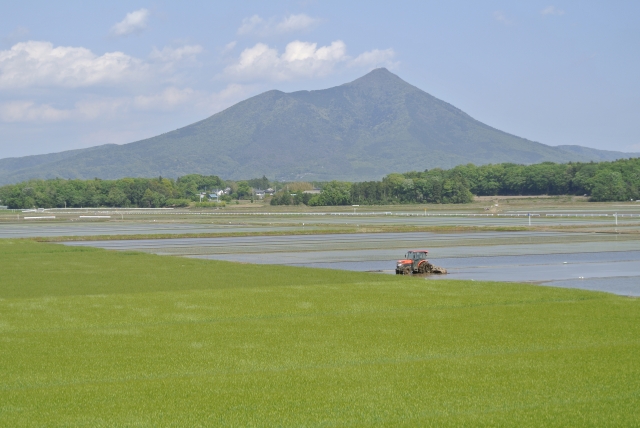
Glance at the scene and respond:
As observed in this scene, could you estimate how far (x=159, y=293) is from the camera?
93.1ft

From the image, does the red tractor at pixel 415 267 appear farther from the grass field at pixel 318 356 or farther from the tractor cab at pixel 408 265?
the grass field at pixel 318 356

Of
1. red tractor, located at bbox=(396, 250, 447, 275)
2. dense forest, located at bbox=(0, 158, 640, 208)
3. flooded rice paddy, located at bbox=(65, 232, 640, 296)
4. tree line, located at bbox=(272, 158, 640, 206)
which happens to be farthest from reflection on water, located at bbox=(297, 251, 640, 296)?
tree line, located at bbox=(272, 158, 640, 206)

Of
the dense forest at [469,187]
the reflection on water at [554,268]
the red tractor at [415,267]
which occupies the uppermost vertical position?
the dense forest at [469,187]

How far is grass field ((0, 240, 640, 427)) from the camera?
12.6m

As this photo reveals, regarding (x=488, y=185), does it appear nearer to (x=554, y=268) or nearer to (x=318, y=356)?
(x=554, y=268)

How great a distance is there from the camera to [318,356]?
16.9m

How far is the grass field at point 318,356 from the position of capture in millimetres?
12641

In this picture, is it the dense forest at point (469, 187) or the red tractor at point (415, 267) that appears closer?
the red tractor at point (415, 267)

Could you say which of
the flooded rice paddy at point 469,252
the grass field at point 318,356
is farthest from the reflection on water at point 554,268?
Result: the grass field at point 318,356

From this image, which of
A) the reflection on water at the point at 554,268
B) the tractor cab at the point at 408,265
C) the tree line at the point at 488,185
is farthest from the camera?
the tree line at the point at 488,185

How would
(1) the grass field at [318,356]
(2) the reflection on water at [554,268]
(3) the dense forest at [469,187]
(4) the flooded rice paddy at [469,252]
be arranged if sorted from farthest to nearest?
(3) the dense forest at [469,187]
(4) the flooded rice paddy at [469,252]
(2) the reflection on water at [554,268]
(1) the grass field at [318,356]

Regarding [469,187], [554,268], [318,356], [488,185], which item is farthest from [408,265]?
[488,185]

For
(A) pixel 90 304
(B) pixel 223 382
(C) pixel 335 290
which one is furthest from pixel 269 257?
(B) pixel 223 382

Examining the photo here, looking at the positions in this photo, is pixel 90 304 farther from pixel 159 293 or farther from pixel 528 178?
pixel 528 178
